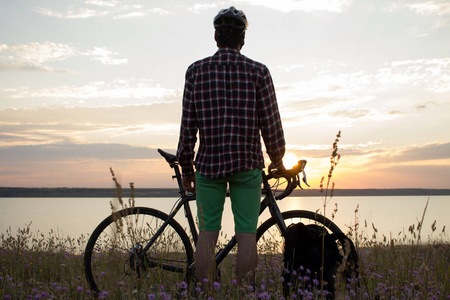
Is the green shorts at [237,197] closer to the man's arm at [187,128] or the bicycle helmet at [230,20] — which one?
the man's arm at [187,128]

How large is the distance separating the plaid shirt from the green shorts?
0.09m

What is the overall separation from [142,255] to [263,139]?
6.06 ft

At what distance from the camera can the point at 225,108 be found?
3.02 metres

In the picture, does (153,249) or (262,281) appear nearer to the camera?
(262,281)

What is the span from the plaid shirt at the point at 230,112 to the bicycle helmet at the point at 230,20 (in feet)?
0.62

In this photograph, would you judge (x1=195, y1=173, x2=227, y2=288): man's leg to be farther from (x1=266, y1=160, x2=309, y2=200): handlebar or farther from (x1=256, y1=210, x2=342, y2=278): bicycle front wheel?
(x1=256, y1=210, x2=342, y2=278): bicycle front wheel

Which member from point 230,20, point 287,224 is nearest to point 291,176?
point 287,224

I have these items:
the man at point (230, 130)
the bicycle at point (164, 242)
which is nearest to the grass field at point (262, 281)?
the bicycle at point (164, 242)

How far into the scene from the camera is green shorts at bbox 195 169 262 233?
3086 millimetres

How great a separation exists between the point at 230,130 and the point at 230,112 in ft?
0.46

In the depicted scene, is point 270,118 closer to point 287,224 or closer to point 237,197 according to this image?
point 237,197

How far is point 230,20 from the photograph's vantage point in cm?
309

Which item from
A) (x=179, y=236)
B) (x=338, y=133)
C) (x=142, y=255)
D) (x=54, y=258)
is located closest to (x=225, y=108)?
(x=338, y=133)

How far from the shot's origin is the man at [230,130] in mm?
3016
